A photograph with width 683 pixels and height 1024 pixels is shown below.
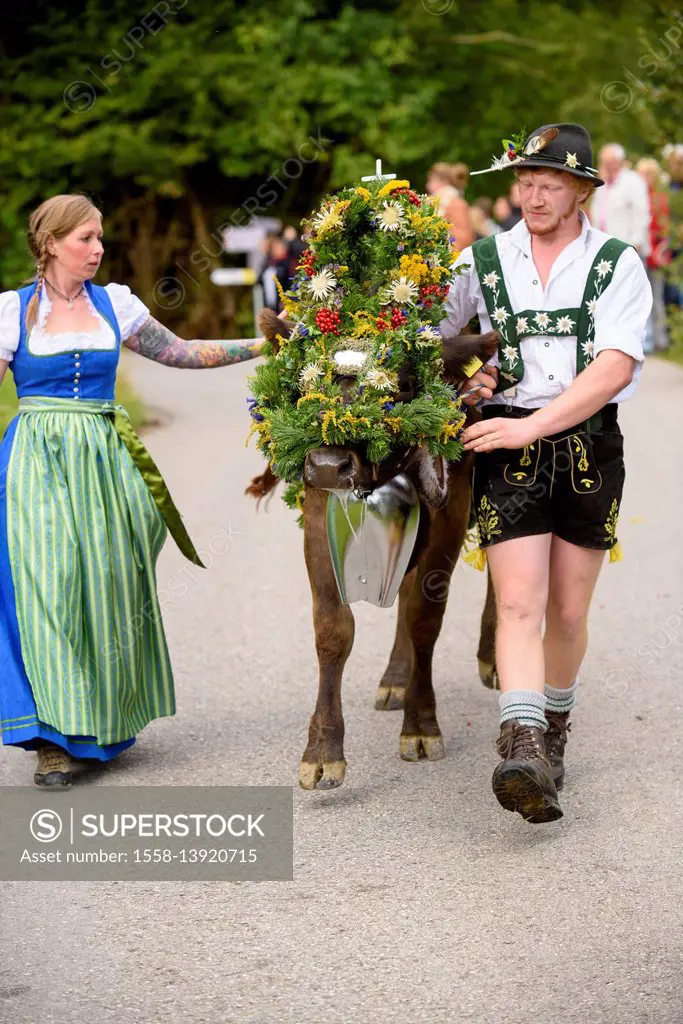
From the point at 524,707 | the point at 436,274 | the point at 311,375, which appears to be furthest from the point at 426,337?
the point at 524,707

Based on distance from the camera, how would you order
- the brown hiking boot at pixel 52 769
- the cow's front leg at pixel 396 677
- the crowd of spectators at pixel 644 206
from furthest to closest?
the crowd of spectators at pixel 644 206 < the cow's front leg at pixel 396 677 < the brown hiking boot at pixel 52 769

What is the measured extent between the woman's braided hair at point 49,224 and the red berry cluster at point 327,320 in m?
1.14

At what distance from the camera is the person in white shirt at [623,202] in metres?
17.5

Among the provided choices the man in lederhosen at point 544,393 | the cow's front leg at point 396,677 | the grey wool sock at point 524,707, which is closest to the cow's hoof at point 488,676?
the cow's front leg at point 396,677

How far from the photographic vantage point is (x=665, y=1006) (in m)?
4.04

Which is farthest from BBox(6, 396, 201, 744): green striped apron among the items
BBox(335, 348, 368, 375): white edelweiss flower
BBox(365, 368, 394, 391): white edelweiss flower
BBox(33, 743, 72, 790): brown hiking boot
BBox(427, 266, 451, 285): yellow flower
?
BBox(427, 266, 451, 285): yellow flower

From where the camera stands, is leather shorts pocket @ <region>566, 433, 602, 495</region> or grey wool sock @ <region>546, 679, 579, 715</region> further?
grey wool sock @ <region>546, 679, 579, 715</region>

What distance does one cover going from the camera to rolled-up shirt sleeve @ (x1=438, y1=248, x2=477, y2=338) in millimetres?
5586

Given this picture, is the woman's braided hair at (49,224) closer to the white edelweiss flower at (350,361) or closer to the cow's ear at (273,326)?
the cow's ear at (273,326)

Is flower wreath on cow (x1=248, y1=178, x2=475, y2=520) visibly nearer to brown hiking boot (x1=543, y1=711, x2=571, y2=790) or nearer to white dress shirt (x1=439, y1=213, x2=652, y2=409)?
white dress shirt (x1=439, y1=213, x2=652, y2=409)

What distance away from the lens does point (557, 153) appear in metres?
5.33

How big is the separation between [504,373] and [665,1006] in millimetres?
2168

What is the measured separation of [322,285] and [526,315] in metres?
0.68

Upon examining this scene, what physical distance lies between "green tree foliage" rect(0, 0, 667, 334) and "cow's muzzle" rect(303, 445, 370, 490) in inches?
613
